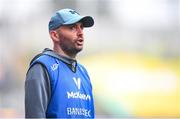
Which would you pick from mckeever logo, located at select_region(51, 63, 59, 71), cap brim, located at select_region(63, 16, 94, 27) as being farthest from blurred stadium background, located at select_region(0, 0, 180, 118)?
mckeever logo, located at select_region(51, 63, 59, 71)

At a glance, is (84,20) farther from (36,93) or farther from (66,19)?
(36,93)

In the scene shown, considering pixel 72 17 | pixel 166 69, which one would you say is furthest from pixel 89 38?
pixel 72 17

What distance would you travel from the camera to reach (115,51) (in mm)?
9336

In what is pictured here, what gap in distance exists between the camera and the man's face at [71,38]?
3.70 m

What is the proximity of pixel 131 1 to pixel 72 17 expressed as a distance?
5802 millimetres

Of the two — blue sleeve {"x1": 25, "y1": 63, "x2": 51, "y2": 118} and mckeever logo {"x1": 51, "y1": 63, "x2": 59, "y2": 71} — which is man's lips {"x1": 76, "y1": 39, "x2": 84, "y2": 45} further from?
blue sleeve {"x1": 25, "y1": 63, "x2": 51, "y2": 118}

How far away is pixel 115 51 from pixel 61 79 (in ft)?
18.8

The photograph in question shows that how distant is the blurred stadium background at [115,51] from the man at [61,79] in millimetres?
5385

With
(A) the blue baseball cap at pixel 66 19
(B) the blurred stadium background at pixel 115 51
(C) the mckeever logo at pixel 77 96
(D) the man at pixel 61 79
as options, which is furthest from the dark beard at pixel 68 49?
(B) the blurred stadium background at pixel 115 51

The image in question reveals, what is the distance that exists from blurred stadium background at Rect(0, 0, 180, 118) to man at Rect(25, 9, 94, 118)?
5.38 meters

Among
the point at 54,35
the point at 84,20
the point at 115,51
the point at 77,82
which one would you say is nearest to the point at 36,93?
the point at 77,82

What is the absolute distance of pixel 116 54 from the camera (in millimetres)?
9352

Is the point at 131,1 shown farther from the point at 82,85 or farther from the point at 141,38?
the point at 82,85

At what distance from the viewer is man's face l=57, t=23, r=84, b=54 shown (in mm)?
3703
